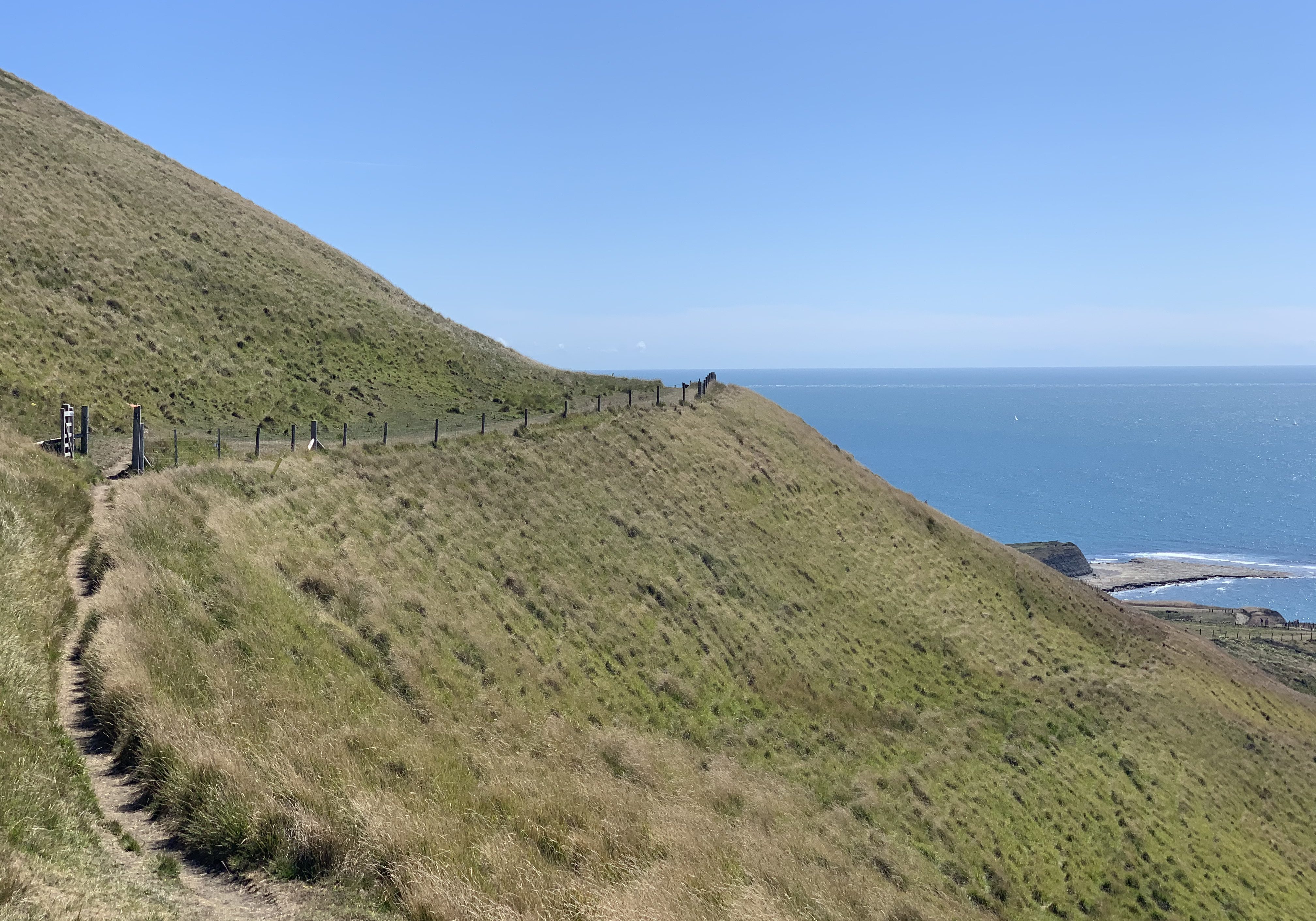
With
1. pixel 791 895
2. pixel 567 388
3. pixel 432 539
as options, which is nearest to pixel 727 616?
pixel 432 539

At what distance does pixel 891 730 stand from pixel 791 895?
19.2 metres

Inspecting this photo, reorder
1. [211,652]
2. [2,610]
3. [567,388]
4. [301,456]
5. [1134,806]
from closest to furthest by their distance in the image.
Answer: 1. [2,610]
2. [211,652]
3. [301,456]
4. [1134,806]
5. [567,388]

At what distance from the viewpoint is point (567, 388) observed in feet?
177

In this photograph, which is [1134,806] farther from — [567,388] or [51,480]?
[567,388]

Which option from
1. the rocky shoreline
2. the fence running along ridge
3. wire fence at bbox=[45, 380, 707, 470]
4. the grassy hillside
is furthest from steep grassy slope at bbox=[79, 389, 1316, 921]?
the rocky shoreline

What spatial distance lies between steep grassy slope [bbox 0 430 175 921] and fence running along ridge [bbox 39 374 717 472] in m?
9.90

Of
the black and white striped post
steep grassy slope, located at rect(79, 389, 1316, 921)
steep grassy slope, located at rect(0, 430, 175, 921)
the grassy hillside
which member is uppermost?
the grassy hillside

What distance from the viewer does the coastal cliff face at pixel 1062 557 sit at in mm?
105125

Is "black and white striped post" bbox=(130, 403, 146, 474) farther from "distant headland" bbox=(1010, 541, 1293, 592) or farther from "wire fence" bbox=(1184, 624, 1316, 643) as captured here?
"distant headland" bbox=(1010, 541, 1293, 592)

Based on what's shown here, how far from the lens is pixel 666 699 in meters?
22.5

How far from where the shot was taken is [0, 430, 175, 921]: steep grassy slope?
5520mm

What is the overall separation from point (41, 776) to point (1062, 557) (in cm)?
11921

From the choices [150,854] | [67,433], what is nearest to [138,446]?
[67,433]

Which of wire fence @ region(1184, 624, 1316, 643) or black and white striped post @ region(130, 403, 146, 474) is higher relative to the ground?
black and white striped post @ region(130, 403, 146, 474)
